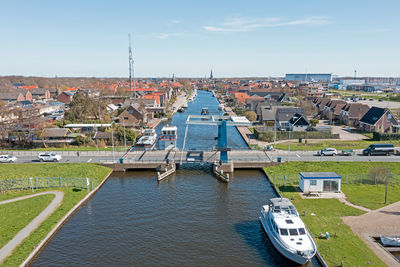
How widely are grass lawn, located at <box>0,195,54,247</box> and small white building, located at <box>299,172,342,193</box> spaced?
96.2ft

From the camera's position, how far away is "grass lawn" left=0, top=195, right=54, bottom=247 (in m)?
28.2

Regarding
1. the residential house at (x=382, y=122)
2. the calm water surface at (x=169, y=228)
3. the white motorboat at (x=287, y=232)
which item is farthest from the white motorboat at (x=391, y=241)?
the residential house at (x=382, y=122)

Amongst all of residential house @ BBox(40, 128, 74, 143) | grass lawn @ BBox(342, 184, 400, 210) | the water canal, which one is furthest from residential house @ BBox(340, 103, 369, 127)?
residential house @ BBox(40, 128, 74, 143)

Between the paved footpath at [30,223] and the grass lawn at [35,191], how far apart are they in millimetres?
419

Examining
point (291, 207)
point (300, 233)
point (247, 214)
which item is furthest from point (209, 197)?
point (300, 233)

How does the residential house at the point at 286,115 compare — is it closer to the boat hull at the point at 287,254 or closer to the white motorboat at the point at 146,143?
the white motorboat at the point at 146,143

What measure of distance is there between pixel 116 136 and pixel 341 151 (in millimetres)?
41589

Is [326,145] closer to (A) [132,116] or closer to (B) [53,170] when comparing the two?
(B) [53,170]

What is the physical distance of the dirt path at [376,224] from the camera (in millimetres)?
25519

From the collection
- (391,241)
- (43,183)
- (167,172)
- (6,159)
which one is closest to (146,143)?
(167,172)

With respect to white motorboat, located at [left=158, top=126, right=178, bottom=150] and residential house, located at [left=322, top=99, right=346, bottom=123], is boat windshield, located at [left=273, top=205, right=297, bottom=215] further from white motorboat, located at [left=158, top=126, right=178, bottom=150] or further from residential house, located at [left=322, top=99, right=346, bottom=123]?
residential house, located at [left=322, top=99, right=346, bottom=123]

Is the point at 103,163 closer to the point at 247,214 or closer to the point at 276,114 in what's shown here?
the point at 247,214

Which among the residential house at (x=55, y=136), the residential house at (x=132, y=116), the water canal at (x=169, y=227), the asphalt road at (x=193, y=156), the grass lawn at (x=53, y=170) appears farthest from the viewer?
the residential house at (x=132, y=116)

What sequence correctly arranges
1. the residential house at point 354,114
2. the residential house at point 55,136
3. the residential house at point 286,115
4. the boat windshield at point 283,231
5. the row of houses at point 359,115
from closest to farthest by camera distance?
1. the boat windshield at point 283,231
2. the residential house at point 55,136
3. the row of houses at point 359,115
4. the residential house at point 286,115
5. the residential house at point 354,114
